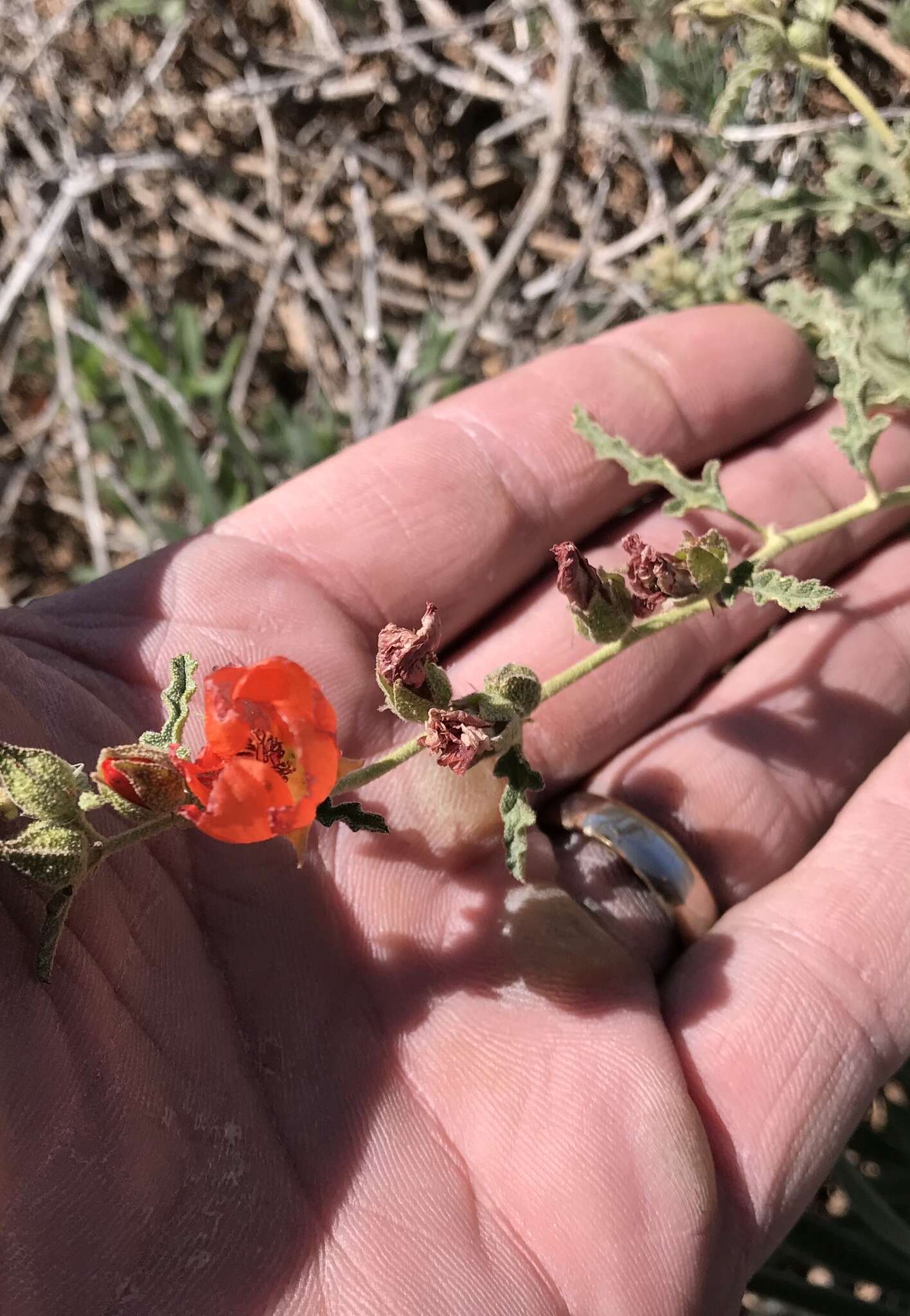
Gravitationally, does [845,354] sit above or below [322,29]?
below

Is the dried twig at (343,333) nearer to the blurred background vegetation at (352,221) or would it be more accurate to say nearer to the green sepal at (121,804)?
the blurred background vegetation at (352,221)

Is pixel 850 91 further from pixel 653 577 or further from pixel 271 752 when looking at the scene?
pixel 271 752

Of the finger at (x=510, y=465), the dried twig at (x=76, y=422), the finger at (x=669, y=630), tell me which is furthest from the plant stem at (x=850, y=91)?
the dried twig at (x=76, y=422)

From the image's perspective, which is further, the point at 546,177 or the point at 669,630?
the point at 546,177

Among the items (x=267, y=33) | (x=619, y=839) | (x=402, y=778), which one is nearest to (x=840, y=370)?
(x=619, y=839)

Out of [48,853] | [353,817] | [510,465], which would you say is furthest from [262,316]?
[48,853]

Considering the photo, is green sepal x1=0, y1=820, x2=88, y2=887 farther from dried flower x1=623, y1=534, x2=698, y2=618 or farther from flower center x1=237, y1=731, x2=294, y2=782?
dried flower x1=623, y1=534, x2=698, y2=618
